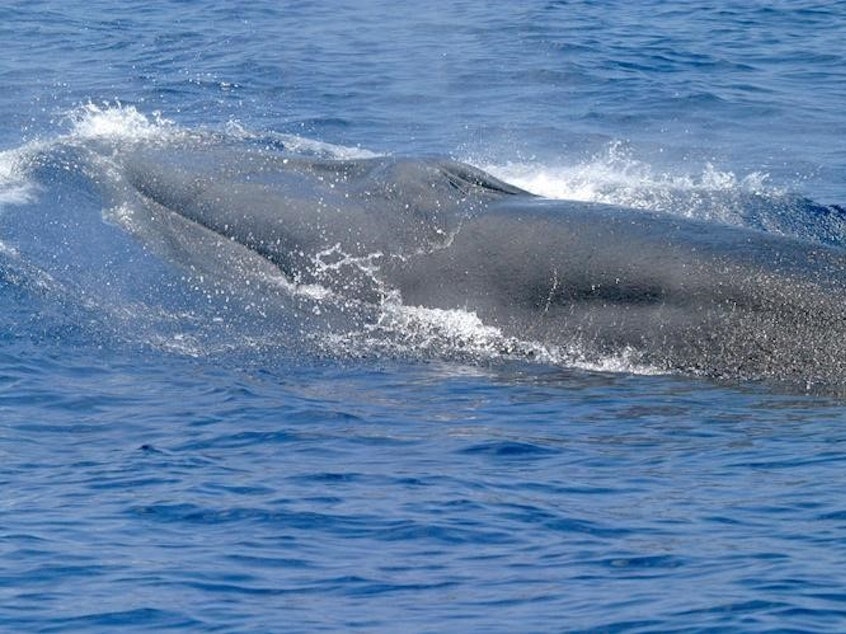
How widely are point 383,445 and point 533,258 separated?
4.12 m

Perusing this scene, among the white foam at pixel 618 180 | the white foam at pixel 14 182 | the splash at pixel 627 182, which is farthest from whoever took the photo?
the white foam at pixel 618 180

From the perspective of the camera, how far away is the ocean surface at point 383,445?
11961mm

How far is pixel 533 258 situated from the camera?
18984mm

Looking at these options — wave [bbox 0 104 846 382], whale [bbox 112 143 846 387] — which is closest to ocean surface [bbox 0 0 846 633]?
wave [bbox 0 104 846 382]

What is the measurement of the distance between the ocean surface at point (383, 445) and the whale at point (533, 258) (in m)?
0.40

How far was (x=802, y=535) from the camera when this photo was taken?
12.9 metres

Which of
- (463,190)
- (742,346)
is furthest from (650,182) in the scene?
(742,346)

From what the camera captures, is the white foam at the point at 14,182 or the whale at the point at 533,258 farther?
the white foam at the point at 14,182

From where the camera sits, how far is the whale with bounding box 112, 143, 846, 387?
17766 mm

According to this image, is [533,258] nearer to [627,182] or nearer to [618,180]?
[627,182]

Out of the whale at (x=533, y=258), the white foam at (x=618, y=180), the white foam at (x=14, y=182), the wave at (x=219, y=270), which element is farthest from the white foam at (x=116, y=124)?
the white foam at (x=618, y=180)

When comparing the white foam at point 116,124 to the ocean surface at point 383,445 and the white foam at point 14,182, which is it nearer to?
the ocean surface at point 383,445

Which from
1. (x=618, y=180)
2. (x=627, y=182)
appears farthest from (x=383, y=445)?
(x=618, y=180)

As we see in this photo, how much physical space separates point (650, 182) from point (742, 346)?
29.0 feet
